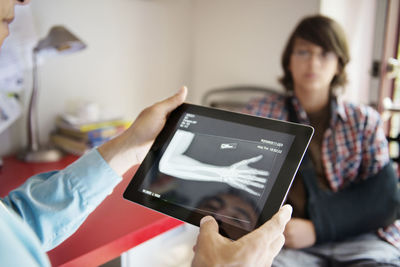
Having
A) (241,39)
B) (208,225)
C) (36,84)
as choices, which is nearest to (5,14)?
(208,225)

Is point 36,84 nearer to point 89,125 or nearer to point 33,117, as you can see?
point 33,117

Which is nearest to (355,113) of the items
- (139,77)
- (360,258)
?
(360,258)

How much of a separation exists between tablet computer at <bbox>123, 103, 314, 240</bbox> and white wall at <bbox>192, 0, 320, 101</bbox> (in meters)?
1.27

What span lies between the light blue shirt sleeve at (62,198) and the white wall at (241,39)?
4.51 feet

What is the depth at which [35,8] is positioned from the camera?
4.66 ft

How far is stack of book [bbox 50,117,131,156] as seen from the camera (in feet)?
4.69

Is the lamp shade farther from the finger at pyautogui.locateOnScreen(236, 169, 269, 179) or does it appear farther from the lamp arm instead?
the finger at pyautogui.locateOnScreen(236, 169, 269, 179)

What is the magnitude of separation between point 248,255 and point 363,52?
174 centimetres

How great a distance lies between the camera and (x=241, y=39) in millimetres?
2066

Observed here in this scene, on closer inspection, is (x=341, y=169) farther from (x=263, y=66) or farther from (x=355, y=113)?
(x=263, y=66)

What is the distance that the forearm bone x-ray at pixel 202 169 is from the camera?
665mm

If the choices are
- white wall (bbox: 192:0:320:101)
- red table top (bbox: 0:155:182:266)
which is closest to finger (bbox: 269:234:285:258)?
red table top (bbox: 0:155:182:266)

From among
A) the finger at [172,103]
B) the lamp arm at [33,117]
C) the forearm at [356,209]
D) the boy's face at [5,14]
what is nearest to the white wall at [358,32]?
the forearm at [356,209]

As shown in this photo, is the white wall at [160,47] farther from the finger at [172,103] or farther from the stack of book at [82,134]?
the finger at [172,103]
